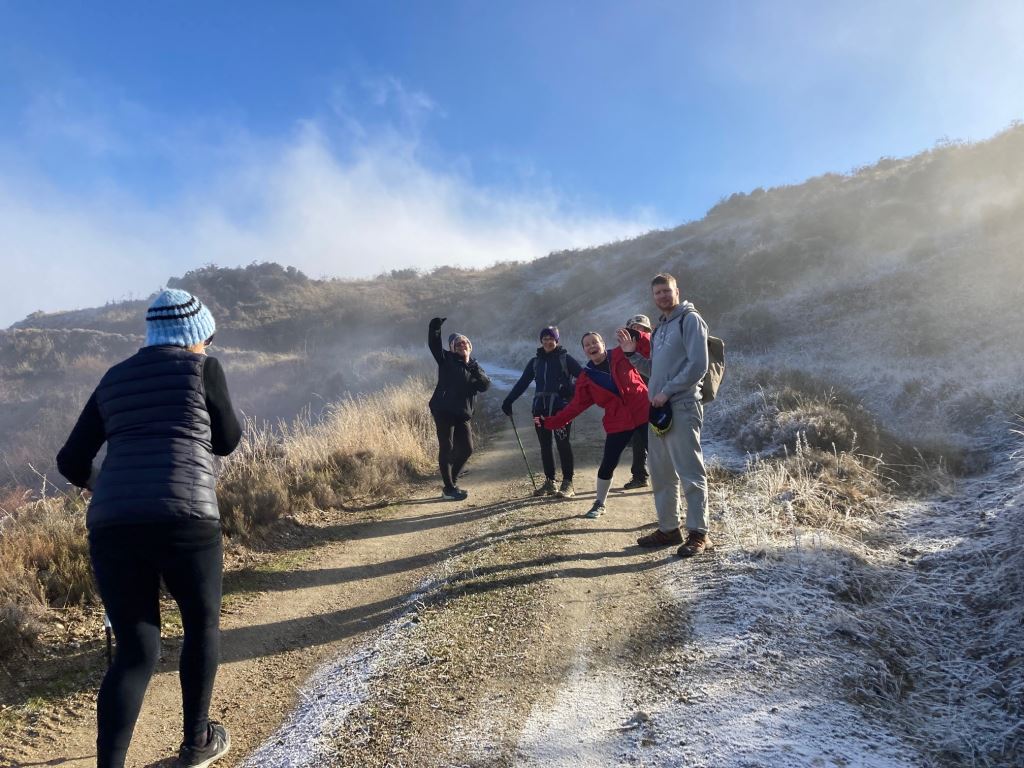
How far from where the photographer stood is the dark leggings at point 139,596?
2275mm

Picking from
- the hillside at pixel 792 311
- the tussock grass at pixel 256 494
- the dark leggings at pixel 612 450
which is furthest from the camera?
the hillside at pixel 792 311

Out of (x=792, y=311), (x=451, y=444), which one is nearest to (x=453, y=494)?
(x=451, y=444)

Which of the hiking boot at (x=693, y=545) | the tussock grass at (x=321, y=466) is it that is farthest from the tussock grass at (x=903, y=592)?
the tussock grass at (x=321, y=466)

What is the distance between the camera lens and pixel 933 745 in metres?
2.54

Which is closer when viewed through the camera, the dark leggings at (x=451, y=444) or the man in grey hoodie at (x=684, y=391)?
the man in grey hoodie at (x=684, y=391)

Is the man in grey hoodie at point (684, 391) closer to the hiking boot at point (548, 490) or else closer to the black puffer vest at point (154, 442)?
the hiking boot at point (548, 490)

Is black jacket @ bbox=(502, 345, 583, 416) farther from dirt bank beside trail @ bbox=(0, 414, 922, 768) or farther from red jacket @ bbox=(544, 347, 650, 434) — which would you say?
dirt bank beside trail @ bbox=(0, 414, 922, 768)

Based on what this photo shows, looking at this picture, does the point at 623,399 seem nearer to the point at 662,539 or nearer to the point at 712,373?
the point at 712,373

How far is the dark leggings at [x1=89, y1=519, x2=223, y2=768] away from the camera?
7.47ft

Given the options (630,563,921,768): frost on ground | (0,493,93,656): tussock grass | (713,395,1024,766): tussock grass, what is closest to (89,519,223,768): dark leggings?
(0,493,93,656): tussock grass

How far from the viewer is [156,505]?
90.5 inches

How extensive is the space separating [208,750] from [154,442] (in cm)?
146

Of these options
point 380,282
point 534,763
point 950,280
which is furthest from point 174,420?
point 380,282

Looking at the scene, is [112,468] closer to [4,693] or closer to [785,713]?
[4,693]
